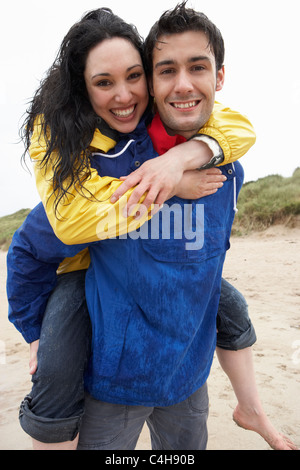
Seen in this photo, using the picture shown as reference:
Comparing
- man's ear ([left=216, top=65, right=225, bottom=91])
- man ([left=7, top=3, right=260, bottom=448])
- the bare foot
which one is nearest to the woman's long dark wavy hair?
man ([left=7, top=3, right=260, bottom=448])

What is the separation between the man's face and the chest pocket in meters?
0.34

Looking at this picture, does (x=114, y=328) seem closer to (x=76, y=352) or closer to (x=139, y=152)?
(x=76, y=352)

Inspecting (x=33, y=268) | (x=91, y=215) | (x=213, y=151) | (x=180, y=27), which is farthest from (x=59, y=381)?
(x=180, y=27)

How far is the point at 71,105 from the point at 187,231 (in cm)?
72

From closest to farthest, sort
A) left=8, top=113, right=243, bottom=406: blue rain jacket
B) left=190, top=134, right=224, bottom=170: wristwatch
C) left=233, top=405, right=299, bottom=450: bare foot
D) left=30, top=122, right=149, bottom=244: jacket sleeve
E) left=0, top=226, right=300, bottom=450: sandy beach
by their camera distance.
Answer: left=30, top=122, right=149, bottom=244: jacket sleeve, left=8, top=113, right=243, bottom=406: blue rain jacket, left=190, top=134, right=224, bottom=170: wristwatch, left=233, top=405, right=299, bottom=450: bare foot, left=0, top=226, right=300, bottom=450: sandy beach

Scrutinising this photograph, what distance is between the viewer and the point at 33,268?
1.67m

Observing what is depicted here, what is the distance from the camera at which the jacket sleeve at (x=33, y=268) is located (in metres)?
1.59

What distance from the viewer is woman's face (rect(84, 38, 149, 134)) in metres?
1.63

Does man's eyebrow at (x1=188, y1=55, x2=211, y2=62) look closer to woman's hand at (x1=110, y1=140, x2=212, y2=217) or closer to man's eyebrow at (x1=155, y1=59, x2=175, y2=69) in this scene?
man's eyebrow at (x1=155, y1=59, x2=175, y2=69)

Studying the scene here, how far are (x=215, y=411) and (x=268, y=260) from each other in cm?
522

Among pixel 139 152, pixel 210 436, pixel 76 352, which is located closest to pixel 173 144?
pixel 139 152

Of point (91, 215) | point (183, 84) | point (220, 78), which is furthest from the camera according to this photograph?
point (220, 78)

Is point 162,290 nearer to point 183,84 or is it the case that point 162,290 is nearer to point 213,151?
point 213,151

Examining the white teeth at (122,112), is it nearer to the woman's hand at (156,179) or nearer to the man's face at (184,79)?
the man's face at (184,79)
